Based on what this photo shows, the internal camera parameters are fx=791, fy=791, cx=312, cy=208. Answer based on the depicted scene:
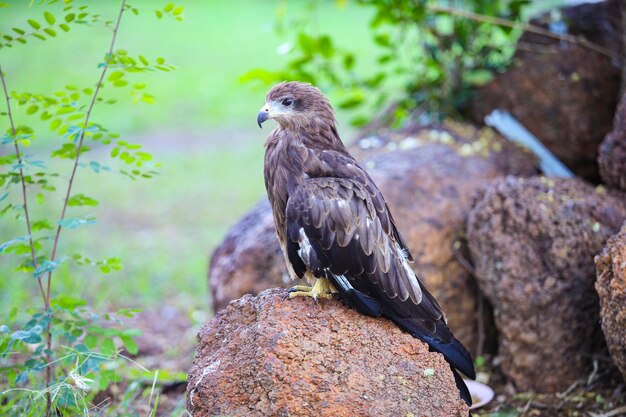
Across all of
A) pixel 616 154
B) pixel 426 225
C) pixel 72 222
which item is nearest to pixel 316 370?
pixel 72 222

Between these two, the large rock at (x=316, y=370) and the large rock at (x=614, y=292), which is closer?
the large rock at (x=316, y=370)

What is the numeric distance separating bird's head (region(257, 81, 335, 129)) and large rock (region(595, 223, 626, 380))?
142cm

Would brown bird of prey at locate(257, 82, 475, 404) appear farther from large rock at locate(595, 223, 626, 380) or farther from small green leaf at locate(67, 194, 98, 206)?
small green leaf at locate(67, 194, 98, 206)

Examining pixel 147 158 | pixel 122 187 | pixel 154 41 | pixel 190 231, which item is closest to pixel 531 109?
pixel 147 158

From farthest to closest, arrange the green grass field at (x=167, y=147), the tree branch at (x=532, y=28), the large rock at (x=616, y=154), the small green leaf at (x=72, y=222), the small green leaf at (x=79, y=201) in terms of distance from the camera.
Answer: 1. the green grass field at (x=167, y=147)
2. the tree branch at (x=532, y=28)
3. the large rock at (x=616, y=154)
4. the small green leaf at (x=79, y=201)
5. the small green leaf at (x=72, y=222)

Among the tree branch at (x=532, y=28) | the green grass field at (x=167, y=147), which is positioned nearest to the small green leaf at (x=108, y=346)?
the green grass field at (x=167, y=147)

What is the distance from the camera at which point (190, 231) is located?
29.2 ft

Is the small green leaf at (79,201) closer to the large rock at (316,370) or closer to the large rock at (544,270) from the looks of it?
the large rock at (316,370)

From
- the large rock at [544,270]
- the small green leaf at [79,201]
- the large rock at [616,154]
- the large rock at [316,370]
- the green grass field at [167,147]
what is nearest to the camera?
the large rock at [316,370]

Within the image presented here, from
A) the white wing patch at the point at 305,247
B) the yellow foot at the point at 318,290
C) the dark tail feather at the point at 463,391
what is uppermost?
the white wing patch at the point at 305,247

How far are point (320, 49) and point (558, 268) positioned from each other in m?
2.49

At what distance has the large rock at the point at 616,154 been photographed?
4296 millimetres

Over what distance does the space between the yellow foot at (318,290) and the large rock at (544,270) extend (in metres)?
1.23

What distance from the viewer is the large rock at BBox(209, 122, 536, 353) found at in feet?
15.4
